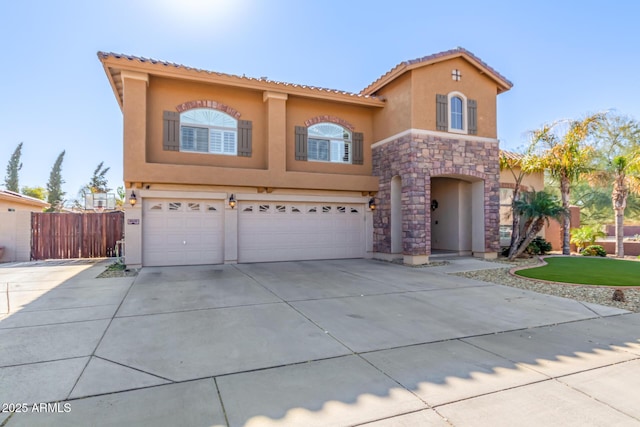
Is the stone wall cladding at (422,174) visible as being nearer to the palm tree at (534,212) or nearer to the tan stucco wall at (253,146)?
the palm tree at (534,212)

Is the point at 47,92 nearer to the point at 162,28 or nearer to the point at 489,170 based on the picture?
the point at 162,28

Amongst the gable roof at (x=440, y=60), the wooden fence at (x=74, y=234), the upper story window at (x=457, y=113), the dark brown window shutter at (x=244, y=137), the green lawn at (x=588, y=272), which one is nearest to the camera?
the green lawn at (x=588, y=272)

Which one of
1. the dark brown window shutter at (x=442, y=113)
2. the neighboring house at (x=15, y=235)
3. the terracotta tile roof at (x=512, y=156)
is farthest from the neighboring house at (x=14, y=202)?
the terracotta tile roof at (x=512, y=156)

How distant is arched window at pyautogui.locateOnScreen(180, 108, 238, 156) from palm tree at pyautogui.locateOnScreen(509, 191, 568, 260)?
33.7 feet

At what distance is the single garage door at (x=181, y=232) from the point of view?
430 inches

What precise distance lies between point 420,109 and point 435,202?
16.3 ft

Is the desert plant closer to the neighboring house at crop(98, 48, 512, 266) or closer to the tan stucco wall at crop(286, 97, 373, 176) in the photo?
the neighboring house at crop(98, 48, 512, 266)

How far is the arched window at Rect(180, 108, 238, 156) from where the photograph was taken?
1133cm

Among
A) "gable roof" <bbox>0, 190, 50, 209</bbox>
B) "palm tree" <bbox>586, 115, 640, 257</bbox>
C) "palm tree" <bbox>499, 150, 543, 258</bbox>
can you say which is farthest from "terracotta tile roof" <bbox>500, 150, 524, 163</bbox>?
"gable roof" <bbox>0, 190, 50, 209</bbox>

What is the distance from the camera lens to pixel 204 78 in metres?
10.9

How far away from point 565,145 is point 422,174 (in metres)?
6.86

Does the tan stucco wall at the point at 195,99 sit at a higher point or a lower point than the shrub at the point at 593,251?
higher

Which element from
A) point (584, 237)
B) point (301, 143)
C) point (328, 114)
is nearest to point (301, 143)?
point (301, 143)

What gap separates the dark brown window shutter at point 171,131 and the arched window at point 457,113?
937 cm
